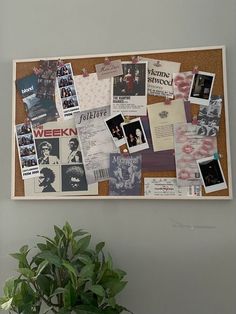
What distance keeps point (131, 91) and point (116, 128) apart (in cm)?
16

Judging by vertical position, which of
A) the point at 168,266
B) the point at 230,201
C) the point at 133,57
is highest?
the point at 133,57

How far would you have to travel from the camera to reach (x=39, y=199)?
1.37 meters

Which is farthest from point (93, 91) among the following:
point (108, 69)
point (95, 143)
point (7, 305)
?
point (7, 305)

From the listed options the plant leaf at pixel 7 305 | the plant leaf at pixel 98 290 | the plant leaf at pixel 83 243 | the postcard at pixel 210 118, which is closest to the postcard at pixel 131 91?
the postcard at pixel 210 118

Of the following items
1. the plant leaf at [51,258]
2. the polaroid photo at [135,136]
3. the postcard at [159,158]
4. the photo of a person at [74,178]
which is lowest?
the plant leaf at [51,258]

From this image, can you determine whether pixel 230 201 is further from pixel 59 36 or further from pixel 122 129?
pixel 59 36

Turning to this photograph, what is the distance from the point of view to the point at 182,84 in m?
1.31

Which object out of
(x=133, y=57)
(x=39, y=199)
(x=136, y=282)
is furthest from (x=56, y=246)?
(x=133, y=57)

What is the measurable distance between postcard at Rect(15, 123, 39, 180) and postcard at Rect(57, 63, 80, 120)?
17cm

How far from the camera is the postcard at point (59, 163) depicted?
4.43 feet

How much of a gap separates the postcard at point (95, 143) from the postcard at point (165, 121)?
18cm

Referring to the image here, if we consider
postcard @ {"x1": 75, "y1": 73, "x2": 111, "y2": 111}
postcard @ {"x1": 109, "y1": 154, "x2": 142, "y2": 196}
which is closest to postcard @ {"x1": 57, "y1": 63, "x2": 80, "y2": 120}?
postcard @ {"x1": 75, "y1": 73, "x2": 111, "y2": 111}

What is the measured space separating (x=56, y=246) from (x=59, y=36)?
2.88 feet

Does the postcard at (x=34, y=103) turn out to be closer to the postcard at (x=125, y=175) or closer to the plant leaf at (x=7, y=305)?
the postcard at (x=125, y=175)
